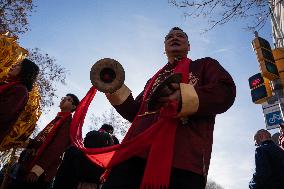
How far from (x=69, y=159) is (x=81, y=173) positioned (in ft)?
0.90

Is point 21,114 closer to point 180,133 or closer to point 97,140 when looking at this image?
point 97,140

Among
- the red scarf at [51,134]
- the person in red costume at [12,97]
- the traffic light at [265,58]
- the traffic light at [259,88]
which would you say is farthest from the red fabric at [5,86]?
the traffic light at [259,88]

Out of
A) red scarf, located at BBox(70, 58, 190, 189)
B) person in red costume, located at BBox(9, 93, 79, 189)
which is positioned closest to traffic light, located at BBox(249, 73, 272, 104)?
person in red costume, located at BBox(9, 93, 79, 189)

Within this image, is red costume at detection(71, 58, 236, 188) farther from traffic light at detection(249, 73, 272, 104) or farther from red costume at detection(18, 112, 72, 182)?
traffic light at detection(249, 73, 272, 104)

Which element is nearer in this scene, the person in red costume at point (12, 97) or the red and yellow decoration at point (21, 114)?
the person in red costume at point (12, 97)

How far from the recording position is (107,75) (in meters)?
2.44

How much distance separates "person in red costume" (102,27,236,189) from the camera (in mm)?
2279

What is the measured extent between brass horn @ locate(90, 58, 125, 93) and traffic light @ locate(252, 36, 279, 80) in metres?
6.00

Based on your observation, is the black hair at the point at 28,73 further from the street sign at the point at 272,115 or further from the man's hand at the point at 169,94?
the street sign at the point at 272,115

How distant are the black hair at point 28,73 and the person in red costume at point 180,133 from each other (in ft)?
5.96

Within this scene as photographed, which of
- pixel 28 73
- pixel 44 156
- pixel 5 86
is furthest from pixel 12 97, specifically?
pixel 44 156

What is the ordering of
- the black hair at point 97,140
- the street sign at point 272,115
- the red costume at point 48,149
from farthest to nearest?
the street sign at point 272,115, the black hair at point 97,140, the red costume at point 48,149

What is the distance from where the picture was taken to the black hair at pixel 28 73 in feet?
13.2

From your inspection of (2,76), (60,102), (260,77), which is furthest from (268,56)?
(2,76)
